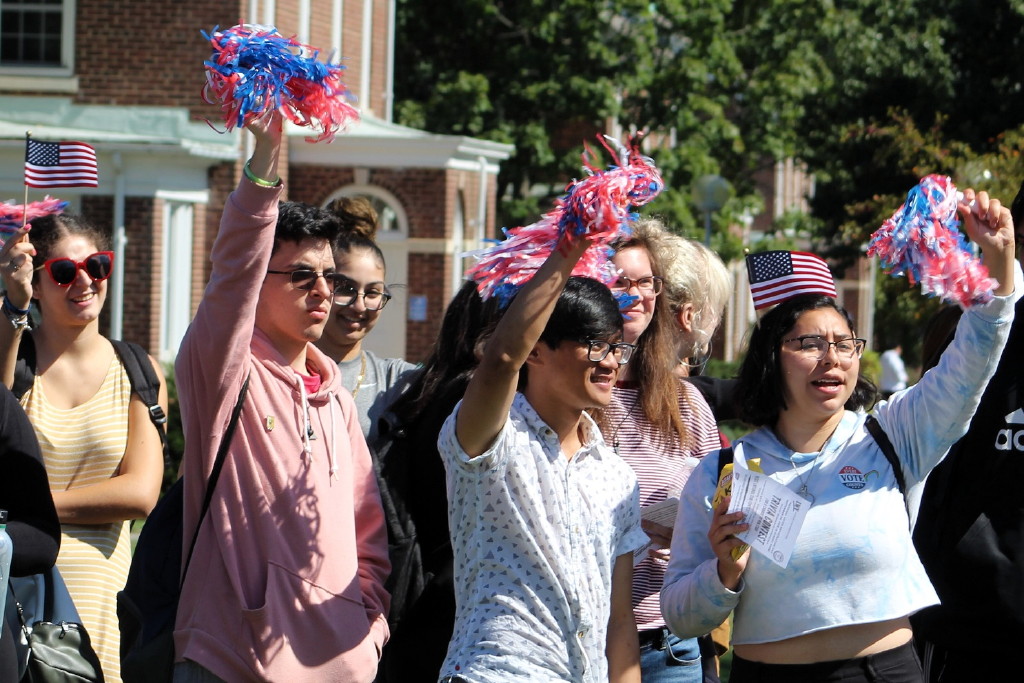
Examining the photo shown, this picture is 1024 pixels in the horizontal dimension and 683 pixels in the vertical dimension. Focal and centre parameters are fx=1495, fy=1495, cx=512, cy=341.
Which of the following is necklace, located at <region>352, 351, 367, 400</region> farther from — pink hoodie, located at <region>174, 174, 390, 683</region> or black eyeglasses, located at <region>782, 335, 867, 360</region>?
black eyeglasses, located at <region>782, 335, 867, 360</region>

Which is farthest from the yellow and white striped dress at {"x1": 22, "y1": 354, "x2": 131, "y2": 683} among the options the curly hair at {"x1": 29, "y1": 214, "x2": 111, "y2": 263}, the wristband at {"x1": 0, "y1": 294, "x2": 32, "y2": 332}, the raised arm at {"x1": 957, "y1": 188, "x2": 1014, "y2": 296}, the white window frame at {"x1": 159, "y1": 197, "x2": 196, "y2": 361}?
the white window frame at {"x1": 159, "y1": 197, "x2": 196, "y2": 361}

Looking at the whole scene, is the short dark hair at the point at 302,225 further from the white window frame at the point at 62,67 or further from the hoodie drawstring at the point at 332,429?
the white window frame at the point at 62,67

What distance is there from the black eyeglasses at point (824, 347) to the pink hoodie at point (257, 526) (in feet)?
4.17

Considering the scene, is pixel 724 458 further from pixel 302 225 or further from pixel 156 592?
pixel 156 592

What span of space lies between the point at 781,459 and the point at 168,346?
15.6 meters

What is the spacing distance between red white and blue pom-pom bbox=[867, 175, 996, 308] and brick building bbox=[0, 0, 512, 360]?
1386 centimetres

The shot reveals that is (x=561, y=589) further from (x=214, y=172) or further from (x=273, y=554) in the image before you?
(x=214, y=172)

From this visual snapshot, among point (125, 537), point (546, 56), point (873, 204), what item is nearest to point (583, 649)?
point (125, 537)

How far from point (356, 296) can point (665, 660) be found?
158cm

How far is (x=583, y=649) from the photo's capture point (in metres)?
3.46

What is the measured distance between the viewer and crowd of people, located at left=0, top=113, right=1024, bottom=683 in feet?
11.3

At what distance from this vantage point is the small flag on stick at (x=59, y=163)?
17.7 feet

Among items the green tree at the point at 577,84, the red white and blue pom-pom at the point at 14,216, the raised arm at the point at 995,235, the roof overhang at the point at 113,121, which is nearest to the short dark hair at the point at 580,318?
the raised arm at the point at 995,235

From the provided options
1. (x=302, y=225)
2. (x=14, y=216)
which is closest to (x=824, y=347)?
(x=302, y=225)
